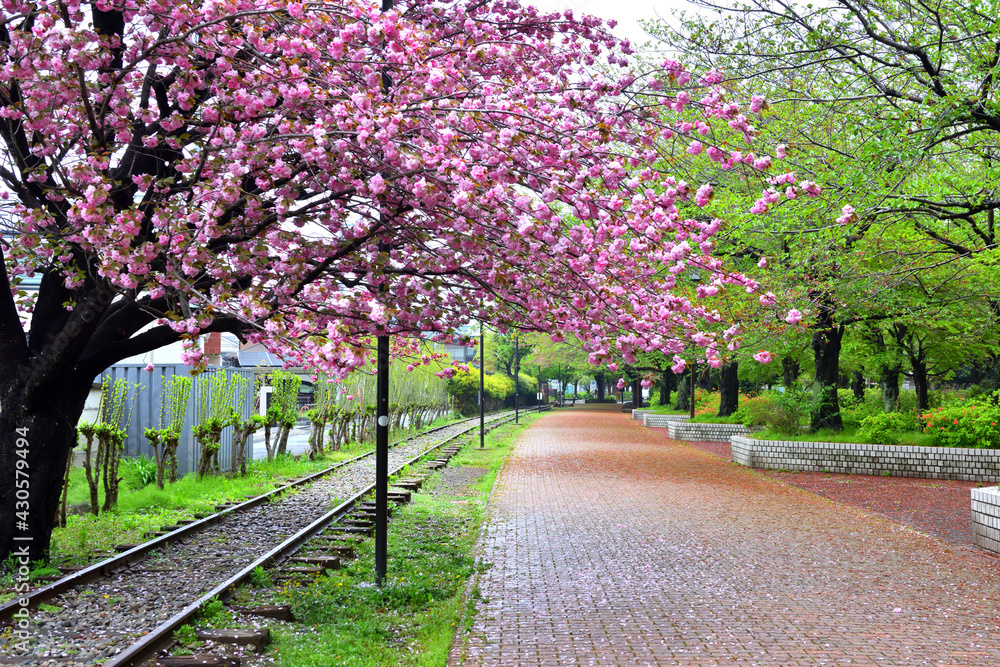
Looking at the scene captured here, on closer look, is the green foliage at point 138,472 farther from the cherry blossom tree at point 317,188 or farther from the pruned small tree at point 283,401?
the cherry blossom tree at point 317,188

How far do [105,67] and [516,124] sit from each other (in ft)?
13.2

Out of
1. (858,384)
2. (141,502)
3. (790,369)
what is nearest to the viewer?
(141,502)

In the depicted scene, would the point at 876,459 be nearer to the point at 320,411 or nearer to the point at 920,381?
the point at 920,381

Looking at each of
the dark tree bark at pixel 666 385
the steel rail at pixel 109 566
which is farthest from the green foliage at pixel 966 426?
the dark tree bark at pixel 666 385

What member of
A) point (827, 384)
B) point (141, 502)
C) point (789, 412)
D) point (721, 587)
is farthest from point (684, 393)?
point (721, 587)

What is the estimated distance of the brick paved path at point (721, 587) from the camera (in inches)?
231

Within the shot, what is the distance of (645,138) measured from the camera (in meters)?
6.38

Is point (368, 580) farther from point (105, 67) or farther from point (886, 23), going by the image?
point (886, 23)

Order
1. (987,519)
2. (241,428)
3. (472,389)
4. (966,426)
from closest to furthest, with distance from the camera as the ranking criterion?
(987,519) < (241,428) < (966,426) < (472,389)

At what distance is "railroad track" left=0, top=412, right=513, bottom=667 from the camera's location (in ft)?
18.9

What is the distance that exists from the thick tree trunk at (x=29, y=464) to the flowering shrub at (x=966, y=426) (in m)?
17.4

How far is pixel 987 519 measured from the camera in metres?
9.51

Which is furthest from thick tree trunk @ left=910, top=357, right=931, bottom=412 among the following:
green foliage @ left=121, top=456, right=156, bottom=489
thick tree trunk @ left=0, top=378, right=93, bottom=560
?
thick tree trunk @ left=0, top=378, right=93, bottom=560

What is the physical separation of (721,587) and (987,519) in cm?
435
